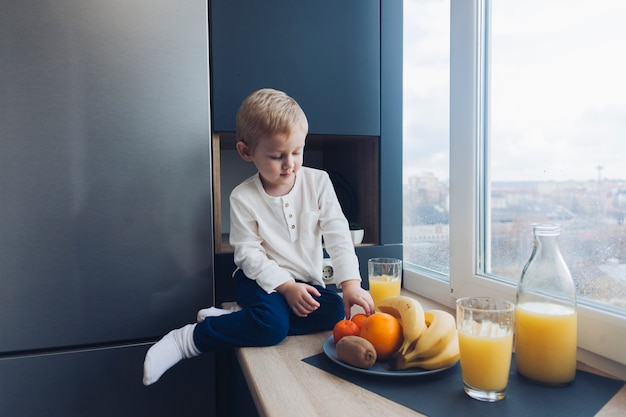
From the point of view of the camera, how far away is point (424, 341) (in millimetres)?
762

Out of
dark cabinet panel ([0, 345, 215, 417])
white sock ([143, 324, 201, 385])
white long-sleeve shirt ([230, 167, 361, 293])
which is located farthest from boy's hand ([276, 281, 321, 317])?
→ dark cabinet panel ([0, 345, 215, 417])

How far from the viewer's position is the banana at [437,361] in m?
0.76

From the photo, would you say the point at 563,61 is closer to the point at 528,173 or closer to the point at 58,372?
the point at 528,173

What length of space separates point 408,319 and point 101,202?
30.0 inches

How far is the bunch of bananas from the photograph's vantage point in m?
0.76

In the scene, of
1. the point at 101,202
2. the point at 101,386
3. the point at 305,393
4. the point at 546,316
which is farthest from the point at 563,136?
the point at 101,386

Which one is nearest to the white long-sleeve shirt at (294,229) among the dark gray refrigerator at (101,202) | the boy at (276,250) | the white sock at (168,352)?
the boy at (276,250)

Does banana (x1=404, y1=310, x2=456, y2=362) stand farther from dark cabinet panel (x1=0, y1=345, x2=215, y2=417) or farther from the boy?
dark cabinet panel (x1=0, y1=345, x2=215, y2=417)

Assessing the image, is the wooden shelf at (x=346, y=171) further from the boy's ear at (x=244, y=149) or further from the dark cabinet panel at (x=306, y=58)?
the boy's ear at (x=244, y=149)

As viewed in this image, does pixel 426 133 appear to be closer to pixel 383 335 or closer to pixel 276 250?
pixel 276 250

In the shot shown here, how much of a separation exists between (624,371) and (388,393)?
0.42 m

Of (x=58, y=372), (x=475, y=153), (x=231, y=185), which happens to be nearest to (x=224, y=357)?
(x=58, y=372)

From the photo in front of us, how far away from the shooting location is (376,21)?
4.39 ft

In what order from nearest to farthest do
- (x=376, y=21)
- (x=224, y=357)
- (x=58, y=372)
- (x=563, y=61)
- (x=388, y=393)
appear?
(x=388, y=393) < (x=563, y=61) < (x=58, y=372) < (x=224, y=357) < (x=376, y=21)
